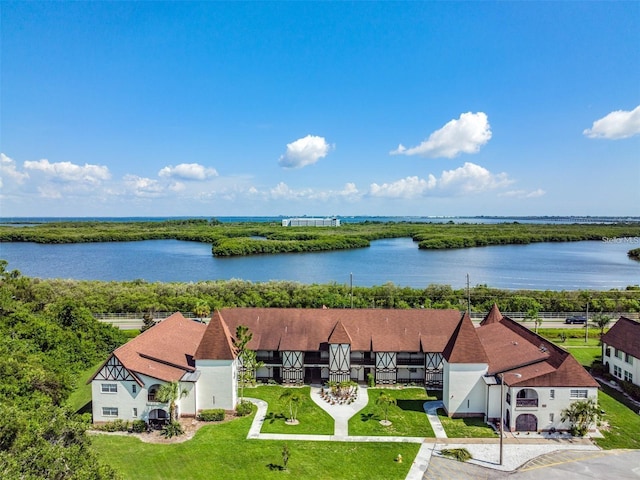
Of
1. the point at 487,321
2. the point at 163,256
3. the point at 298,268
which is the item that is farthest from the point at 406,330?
the point at 163,256

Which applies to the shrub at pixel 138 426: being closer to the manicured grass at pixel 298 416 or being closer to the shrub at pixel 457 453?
the manicured grass at pixel 298 416

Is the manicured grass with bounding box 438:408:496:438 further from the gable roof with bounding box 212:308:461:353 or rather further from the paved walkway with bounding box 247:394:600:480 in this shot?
the gable roof with bounding box 212:308:461:353

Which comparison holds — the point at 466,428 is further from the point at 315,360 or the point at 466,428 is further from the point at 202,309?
the point at 202,309

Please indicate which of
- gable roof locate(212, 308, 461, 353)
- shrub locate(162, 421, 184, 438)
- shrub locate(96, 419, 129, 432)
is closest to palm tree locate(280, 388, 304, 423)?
gable roof locate(212, 308, 461, 353)

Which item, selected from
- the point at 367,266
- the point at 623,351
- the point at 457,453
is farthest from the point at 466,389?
the point at 367,266

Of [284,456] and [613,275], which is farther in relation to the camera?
[613,275]

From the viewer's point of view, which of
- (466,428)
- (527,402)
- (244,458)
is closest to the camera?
(244,458)

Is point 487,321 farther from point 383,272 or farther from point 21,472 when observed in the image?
point 383,272
